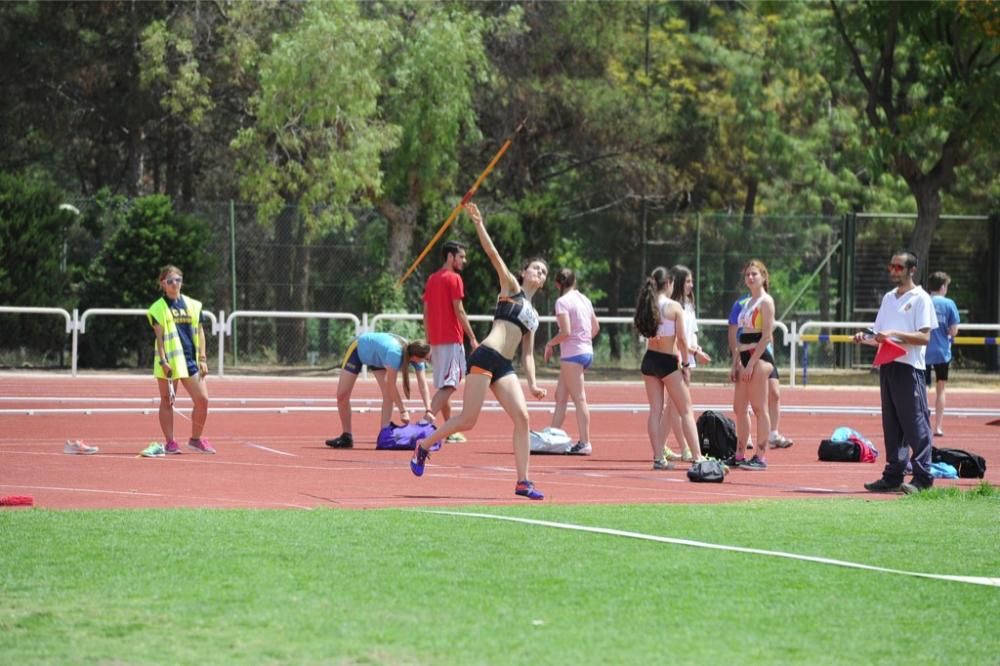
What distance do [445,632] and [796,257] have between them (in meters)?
29.1

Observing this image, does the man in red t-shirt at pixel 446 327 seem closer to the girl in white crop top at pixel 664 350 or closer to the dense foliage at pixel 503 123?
the girl in white crop top at pixel 664 350

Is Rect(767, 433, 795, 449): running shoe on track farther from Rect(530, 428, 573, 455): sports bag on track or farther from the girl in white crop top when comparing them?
the girl in white crop top

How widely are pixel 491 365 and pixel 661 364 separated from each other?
11.7ft

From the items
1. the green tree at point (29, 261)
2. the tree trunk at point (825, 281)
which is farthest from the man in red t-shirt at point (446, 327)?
the tree trunk at point (825, 281)

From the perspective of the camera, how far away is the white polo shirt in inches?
508

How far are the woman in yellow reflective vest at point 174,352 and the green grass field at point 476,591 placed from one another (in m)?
4.83

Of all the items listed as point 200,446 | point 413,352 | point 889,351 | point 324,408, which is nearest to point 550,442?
point 413,352

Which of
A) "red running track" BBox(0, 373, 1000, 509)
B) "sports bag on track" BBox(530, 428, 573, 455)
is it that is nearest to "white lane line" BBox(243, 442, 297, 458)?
"red running track" BBox(0, 373, 1000, 509)

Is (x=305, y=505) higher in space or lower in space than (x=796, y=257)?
lower

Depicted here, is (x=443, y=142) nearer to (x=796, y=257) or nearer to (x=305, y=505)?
(x=796, y=257)

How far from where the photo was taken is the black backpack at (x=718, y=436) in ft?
53.4

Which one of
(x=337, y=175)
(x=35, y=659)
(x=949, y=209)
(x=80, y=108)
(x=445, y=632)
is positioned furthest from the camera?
(x=949, y=209)

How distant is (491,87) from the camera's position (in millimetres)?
37750

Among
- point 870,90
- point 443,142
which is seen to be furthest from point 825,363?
point 443,142
